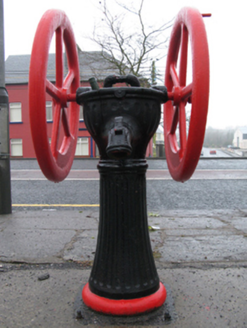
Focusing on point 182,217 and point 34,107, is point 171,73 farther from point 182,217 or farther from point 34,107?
point 182,217

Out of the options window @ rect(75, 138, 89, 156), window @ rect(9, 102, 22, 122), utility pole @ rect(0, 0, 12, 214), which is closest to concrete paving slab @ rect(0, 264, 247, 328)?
utility pole @ rect(0, 0, 12, 214)

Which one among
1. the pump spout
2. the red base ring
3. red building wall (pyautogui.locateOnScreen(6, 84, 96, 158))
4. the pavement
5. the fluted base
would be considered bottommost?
the pavement

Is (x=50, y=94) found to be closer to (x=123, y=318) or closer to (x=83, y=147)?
(x=123, y=318)

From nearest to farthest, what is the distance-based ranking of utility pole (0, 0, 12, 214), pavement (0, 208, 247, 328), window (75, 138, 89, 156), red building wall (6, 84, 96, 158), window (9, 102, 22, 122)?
pavement (0, 208, 247, 328) → utility pole (0, 0, 12, 214) → red building wall (6, 84, 96, 158) → window (9, 102, 22, 122) → window (75, 138, 89, 156)

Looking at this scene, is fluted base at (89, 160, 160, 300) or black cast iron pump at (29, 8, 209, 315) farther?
fluted base at (89, 160, 160, 300)

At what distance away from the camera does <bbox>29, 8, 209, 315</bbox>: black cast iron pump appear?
1.27 metres

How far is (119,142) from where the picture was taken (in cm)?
125

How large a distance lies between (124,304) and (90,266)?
0.58 m

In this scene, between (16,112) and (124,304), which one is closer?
(124,304)

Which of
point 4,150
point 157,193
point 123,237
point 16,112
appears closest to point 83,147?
point 16,112

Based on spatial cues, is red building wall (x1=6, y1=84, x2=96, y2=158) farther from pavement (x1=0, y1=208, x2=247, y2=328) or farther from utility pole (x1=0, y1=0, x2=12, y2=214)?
pavement (x1=0, y1=208, x2=247, y2=328)

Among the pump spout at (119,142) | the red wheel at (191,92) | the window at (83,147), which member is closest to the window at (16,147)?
the window at (83,147)

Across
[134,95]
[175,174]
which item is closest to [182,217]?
[175,174]

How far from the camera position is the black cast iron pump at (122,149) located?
1271 mm
